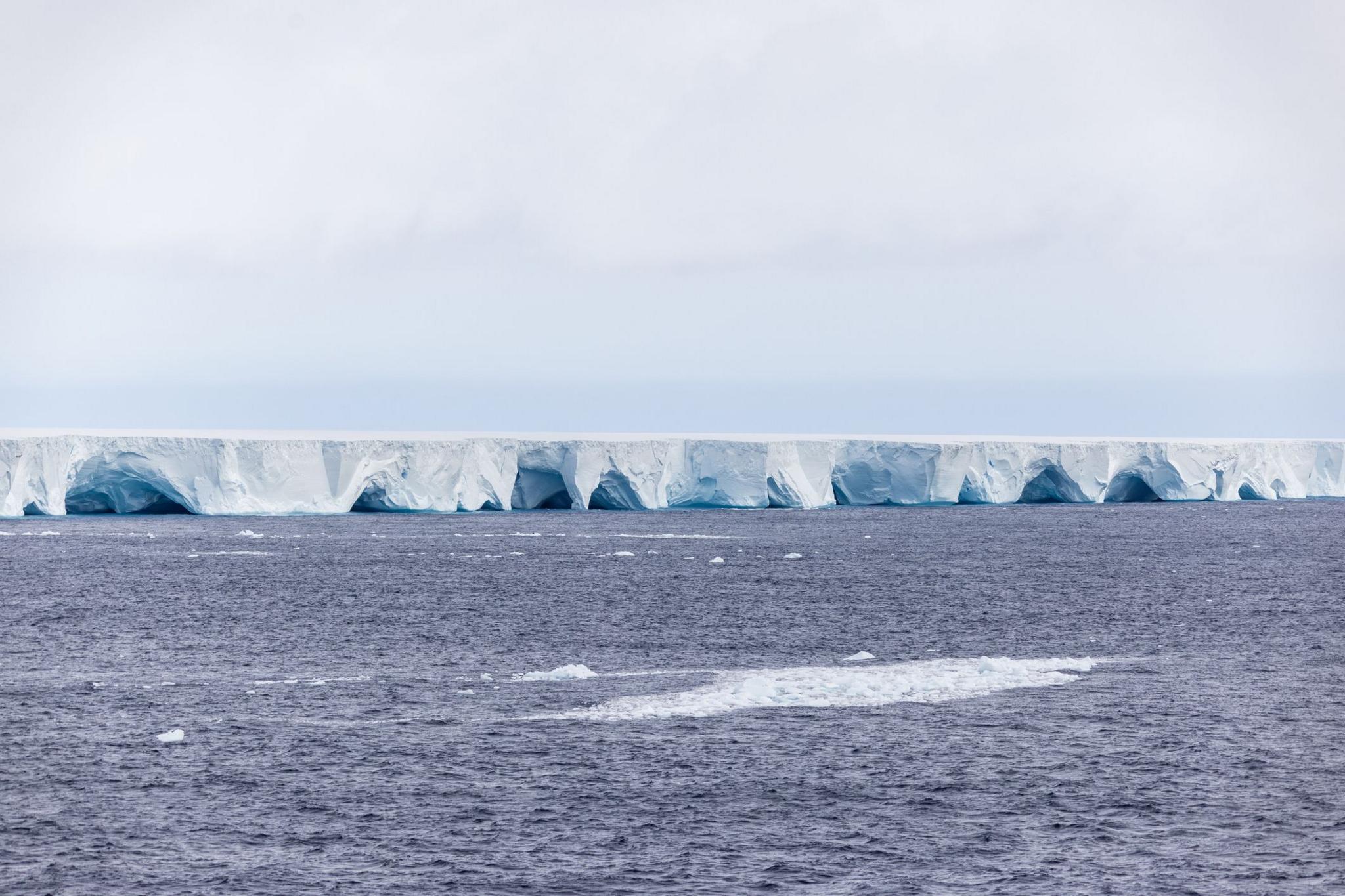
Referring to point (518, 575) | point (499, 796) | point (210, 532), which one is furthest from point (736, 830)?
point (210, 532)

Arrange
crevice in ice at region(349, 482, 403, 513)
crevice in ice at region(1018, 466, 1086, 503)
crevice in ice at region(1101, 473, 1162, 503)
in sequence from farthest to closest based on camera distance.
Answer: crevice in ice at region(1101, 473, 1162, 503) → crevice in ice at region(1018, 466, 1086, 503) → crevice in ice at region(349, 482, 403, 513)

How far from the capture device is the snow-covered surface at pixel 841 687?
16.3 meters

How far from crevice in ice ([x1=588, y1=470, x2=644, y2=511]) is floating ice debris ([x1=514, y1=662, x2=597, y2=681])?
106 feet

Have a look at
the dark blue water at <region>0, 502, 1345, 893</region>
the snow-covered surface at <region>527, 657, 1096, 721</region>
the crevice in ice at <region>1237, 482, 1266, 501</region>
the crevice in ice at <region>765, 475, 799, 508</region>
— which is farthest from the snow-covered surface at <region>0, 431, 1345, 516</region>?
the snow-covered surface at <region>527, 657, 1096, 721</region>

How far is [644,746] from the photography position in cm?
1423

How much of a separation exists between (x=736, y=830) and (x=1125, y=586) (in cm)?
2353

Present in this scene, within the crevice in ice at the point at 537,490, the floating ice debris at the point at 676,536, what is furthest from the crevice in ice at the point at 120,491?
the floating ice debris at the point at 676,536

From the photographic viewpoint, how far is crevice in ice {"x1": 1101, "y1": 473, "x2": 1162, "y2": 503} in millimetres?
59381

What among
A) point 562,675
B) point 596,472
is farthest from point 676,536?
point 562,675

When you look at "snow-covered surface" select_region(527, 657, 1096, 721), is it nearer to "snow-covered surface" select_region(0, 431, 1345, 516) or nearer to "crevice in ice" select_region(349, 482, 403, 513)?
"snow-covered surface" select_region(0, 431, 1345, 516)

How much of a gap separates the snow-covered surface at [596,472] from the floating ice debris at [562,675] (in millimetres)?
29456

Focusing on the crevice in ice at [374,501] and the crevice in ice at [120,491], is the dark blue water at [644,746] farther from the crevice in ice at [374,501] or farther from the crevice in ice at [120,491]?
the crevice in ice at [374,501]

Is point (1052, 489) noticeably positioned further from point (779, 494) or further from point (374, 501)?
point (374, 501)

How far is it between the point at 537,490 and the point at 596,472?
6.69 meters
